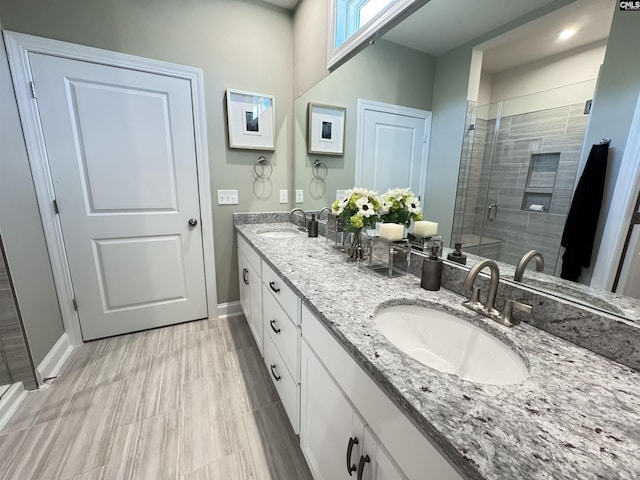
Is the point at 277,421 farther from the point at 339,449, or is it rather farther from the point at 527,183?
the point at 527,183

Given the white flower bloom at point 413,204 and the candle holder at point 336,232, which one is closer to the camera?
the white flower bloom at point 413,204

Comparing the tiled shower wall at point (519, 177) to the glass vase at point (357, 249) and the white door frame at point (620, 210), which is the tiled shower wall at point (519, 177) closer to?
the white door frame at point (620, 210)

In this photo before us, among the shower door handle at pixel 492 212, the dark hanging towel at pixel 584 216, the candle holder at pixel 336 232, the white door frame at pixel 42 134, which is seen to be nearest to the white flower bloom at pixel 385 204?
the candle holder at pixel 336 232

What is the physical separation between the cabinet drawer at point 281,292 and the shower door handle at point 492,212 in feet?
2.52

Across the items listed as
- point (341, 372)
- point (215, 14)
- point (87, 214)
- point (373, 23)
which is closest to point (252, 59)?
point (215, 14)

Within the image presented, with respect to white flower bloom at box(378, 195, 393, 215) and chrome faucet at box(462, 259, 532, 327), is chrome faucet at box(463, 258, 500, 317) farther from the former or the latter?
white flower bloom at box(378, 195, 393, 215)

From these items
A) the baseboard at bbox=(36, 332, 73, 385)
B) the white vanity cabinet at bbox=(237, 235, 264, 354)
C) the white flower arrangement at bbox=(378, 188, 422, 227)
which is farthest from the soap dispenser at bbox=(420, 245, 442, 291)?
the baseboard at bbox=(36, 332, 73, 385)

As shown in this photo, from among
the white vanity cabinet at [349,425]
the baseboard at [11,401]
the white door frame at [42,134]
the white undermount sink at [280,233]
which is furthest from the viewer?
the white undermount sink at [280,233]

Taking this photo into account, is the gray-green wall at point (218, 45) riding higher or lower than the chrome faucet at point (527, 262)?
higher

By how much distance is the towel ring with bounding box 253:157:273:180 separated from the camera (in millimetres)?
2251

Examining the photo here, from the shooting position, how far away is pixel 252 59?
2.08 metres

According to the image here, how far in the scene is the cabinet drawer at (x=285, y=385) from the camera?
1.14 meters

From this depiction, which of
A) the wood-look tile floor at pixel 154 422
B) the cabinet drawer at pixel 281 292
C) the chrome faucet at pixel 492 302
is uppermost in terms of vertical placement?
the chrome faucet at pixel 492 302

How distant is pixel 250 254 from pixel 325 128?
1.05 meters
